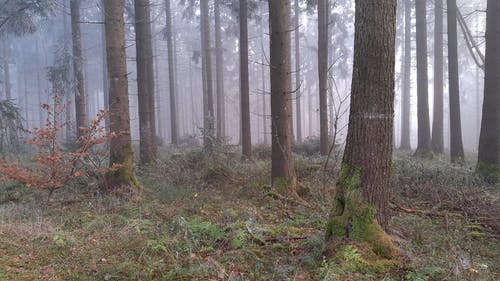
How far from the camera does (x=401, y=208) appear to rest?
22.9 feet

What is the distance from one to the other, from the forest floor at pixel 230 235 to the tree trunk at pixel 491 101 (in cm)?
117

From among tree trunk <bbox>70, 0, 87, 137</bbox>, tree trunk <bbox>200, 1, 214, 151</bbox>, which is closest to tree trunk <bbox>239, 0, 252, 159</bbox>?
tree trunk <bbox>200, 1, 214, 151</bbox>

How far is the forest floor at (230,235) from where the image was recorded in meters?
4.21

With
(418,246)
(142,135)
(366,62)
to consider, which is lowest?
(418,246)

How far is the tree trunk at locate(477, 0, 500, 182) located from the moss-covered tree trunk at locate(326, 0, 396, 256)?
714cm

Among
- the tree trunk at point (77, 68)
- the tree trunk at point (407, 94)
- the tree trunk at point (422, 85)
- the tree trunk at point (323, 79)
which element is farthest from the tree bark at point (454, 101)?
the tree trunk at point (77, 68)

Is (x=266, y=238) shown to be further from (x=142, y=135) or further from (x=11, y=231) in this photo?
(x=142, y=135)

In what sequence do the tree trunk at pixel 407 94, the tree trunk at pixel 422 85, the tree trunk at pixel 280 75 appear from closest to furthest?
the tree trunk at pixel 280 75 → the tree trunk at pixel 422 85 → the tree trunk at pixel 407 94

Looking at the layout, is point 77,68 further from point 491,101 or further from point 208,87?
point 491,101

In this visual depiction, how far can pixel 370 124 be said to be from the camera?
14.6 feet

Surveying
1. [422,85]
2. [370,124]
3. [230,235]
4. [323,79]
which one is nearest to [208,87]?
[323,79]

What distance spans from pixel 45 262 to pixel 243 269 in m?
2.43

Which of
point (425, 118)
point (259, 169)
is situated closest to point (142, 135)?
point (259, 169)

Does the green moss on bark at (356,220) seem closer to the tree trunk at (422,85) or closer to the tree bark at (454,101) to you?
the tree bark at (454,101)
